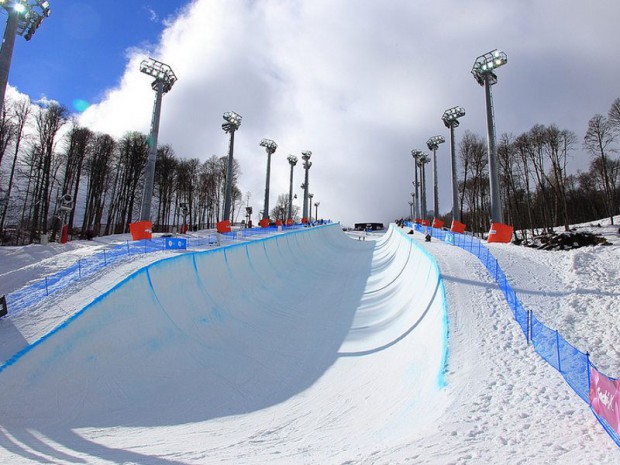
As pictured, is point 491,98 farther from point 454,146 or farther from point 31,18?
point 31,18

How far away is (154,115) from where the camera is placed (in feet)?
84.0

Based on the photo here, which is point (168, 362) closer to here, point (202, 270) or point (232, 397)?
point (232, 397)

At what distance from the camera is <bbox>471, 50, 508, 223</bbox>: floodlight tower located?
72.4 feet

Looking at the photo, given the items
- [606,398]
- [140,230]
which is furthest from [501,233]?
[140,230]

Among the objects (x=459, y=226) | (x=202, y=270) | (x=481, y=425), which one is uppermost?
(x=459, y=226)

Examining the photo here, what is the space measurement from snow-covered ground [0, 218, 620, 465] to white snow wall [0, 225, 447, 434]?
0.15 ft

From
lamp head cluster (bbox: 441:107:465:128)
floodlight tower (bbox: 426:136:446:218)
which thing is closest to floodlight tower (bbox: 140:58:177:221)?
lamp head cluster (bbox: 441:107:465:128)

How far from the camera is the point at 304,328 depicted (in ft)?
41.3

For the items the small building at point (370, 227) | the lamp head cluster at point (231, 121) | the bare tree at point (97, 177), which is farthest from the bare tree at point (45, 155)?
the small building at point (370, 227)

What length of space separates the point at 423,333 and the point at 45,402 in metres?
9.63

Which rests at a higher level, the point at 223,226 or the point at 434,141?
the point at 434,141

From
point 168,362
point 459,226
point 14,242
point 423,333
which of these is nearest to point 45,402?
point 168,362

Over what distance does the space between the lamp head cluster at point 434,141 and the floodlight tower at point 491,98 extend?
23132 millimetres

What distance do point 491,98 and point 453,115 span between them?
1424 centimetres
